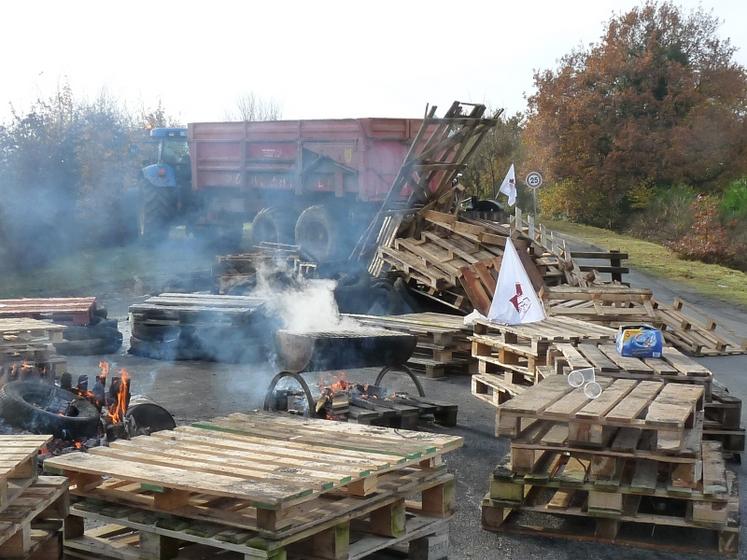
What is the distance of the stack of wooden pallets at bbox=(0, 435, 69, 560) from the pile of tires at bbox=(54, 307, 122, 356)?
749cm

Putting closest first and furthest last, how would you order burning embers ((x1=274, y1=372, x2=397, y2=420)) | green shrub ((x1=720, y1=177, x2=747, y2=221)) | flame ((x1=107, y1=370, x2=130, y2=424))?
flame ((x1=107, y1=370, x2=130, y2=424)) → burning embers ((x1=274, y1=372, x2=397, y2=420)) → green shrub ((x1=720, y1=177, x2=747, y2=221))

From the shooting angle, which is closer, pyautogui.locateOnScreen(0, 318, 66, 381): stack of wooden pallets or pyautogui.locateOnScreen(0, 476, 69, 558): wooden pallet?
pyautogui.locateOnScreen(0, 476, 69, 558): wooden pallet

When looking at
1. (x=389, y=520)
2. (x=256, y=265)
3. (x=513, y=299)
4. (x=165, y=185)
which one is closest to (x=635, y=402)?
(x=389, y=520)

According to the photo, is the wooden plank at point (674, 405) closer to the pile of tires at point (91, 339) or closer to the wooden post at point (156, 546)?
the wooden post at point (156, 546)

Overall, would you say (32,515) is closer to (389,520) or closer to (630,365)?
(389,520)

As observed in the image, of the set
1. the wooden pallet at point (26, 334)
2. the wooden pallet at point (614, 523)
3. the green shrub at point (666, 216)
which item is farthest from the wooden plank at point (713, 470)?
the green shrub at point (666, 216)

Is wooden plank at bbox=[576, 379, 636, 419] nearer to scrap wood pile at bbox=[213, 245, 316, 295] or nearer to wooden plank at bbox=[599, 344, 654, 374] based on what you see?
wooden plank at bbox=[599, 344, 654, 374]

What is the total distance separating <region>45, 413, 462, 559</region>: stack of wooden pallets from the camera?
396 cm

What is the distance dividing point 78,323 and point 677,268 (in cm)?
1456

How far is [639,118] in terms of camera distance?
3020cm

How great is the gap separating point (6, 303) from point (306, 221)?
6.16 m

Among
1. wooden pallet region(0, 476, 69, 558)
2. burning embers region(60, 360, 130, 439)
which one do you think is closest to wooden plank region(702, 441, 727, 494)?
wooden pallet region(0, 476, 69, 558)

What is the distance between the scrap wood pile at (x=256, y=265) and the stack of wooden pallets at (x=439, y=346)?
321cm

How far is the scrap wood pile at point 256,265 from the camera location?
1437 cm
